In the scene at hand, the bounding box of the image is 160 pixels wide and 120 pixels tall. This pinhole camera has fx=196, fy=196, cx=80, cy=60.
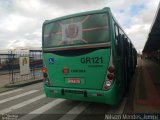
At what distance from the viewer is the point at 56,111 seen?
6215mm

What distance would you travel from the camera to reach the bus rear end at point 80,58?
5559mm

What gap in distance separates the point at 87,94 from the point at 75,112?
76 cm

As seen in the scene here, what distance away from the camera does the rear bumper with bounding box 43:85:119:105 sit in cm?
551

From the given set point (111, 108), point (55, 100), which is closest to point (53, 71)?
point (55, 100)

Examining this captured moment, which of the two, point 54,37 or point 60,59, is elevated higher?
point 54,37

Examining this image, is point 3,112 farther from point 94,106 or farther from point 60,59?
point 94,106

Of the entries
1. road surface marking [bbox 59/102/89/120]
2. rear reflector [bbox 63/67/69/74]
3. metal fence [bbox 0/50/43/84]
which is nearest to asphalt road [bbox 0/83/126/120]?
road surface marking [bbox 59/102/89/120]

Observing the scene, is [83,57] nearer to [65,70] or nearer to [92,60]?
Result: [92,60]

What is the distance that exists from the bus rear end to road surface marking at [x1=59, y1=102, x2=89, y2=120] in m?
0.46

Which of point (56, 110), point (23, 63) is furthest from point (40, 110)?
point (23, 63)

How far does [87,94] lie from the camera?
578cm

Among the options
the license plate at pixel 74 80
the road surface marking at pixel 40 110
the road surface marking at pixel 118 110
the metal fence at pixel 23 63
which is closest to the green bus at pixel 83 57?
the license plate at pixel 74 80

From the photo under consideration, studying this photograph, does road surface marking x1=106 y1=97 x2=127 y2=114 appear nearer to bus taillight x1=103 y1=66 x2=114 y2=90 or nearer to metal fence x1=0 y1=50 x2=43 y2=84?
bus taillight x1=103 y1=66 x2=114 y2=90

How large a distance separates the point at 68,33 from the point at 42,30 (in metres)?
1.14
